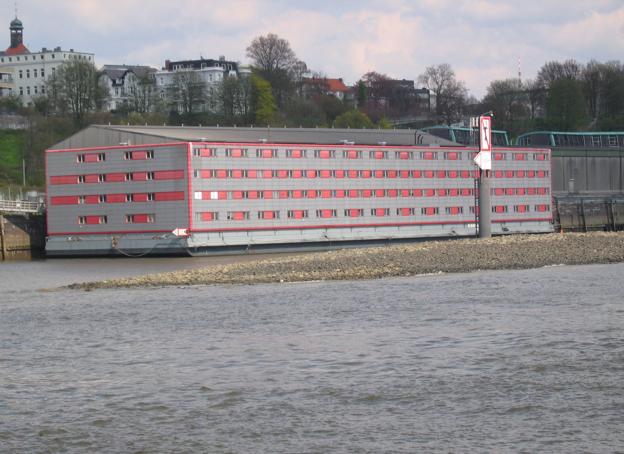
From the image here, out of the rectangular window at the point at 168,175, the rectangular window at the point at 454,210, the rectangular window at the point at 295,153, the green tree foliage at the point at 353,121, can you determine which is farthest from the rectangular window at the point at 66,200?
the green tree foliage at the point at 353,121

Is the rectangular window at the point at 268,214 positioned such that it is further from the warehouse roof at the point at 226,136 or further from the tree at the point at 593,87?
the tree at the point at 593,87

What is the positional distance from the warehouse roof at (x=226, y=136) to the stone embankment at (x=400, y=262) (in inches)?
962

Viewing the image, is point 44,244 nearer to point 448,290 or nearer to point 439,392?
point 448,290

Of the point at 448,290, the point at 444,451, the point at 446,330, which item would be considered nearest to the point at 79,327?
the point at 446,330

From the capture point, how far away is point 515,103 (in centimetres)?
16375

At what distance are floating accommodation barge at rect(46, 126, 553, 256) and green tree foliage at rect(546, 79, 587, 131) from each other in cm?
5395

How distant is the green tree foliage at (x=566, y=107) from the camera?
5600 inches

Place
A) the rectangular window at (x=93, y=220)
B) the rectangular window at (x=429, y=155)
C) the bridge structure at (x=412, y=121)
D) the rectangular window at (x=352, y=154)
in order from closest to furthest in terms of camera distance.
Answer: the rectangular window at (x=93, y=220)
the rectangular window at (x=352, y=154)
the rectangular window at (x=429, y=155)
the bridge structure at (x=412, y=121)

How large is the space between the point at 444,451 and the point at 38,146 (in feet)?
358

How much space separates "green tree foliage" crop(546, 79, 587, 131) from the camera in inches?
5600

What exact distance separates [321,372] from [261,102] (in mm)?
117151

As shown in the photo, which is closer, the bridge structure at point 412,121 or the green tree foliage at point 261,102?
the green tree foliage at point 261,102

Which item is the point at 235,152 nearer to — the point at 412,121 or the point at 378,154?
the point at 378,154

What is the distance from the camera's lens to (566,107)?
14275 cm
